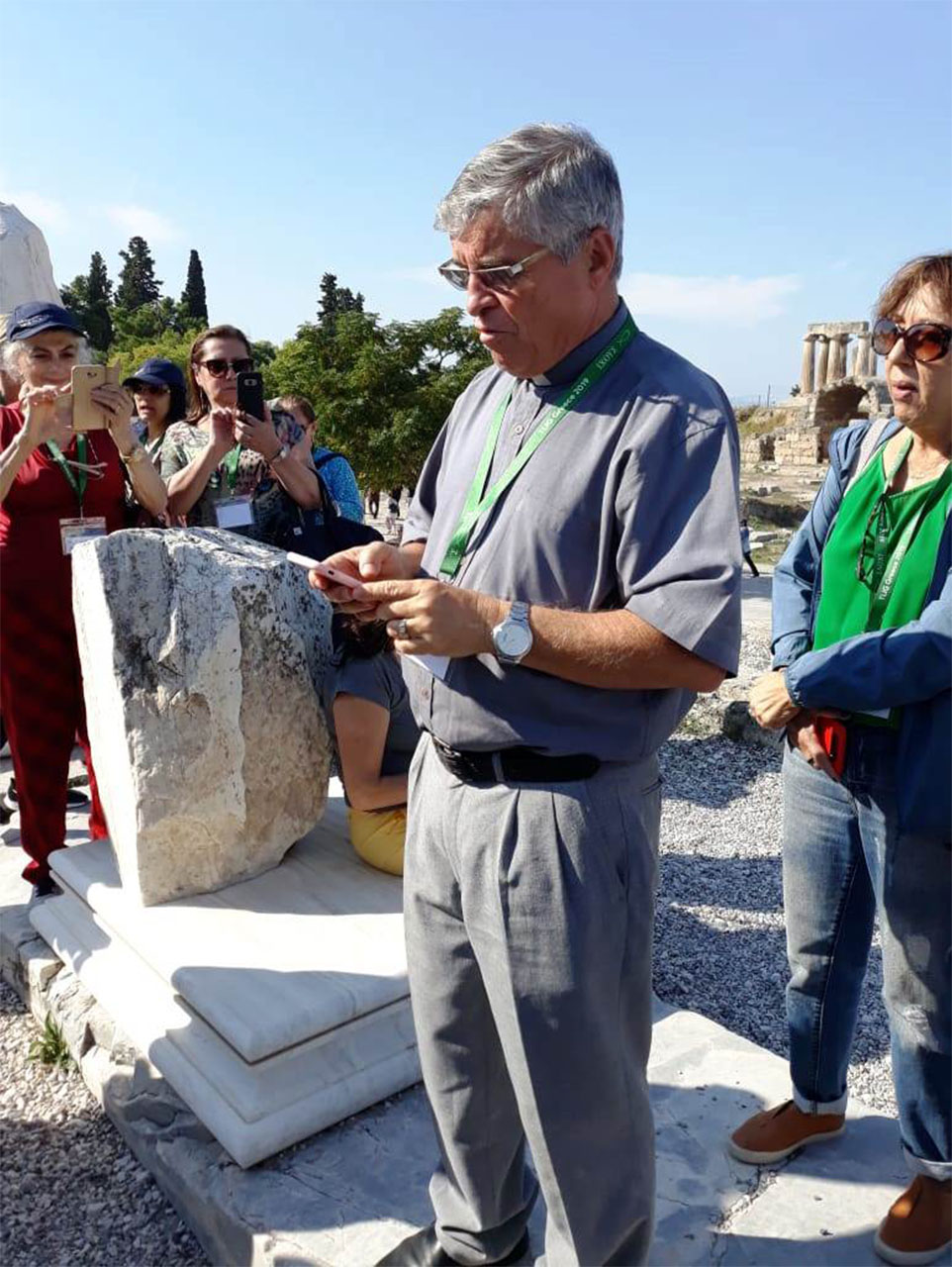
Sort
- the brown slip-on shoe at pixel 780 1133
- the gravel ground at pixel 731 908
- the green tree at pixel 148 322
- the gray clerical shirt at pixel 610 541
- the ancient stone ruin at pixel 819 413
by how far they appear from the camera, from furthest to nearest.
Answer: the green tree at pixel 148 322 → the ancient stone ruin at pixel 819 413 → the gravel ground at pixel 731 908 → the brown slip-on shoe at pixel 780 1133 → the gray clerical shirt at pixel 610 541

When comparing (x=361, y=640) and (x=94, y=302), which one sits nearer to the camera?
(x=361, y=640)

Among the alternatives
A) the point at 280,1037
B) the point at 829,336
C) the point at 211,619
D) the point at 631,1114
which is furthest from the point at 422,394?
the point at 829,336

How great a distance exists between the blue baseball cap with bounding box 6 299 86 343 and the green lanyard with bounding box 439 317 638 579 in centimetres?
255

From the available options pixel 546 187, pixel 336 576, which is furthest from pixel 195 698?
pixel 546 187

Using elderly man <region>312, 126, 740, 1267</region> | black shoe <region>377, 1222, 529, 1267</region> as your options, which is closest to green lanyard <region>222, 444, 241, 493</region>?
elderly man <region>312, 126, 740, 1267</region>

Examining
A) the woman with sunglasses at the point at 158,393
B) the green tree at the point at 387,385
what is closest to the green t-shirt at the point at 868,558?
the woman with sunglasses at the point at 158,393

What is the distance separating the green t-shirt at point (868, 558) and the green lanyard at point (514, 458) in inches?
26.3

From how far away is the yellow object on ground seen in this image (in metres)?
3.21

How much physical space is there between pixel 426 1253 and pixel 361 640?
1684 millimetres

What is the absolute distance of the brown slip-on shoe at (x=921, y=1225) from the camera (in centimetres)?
202

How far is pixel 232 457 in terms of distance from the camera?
3920 millimetres

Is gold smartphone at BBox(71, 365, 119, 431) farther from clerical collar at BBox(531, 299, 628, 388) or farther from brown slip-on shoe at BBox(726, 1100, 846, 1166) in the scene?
brown slip-on shoe at BBox(726, 1100, 846, 1166)

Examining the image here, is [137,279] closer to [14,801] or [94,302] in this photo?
[94,302]

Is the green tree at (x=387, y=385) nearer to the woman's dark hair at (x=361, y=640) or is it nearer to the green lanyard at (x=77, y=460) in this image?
the green lanyard at (x=77, y=460)
